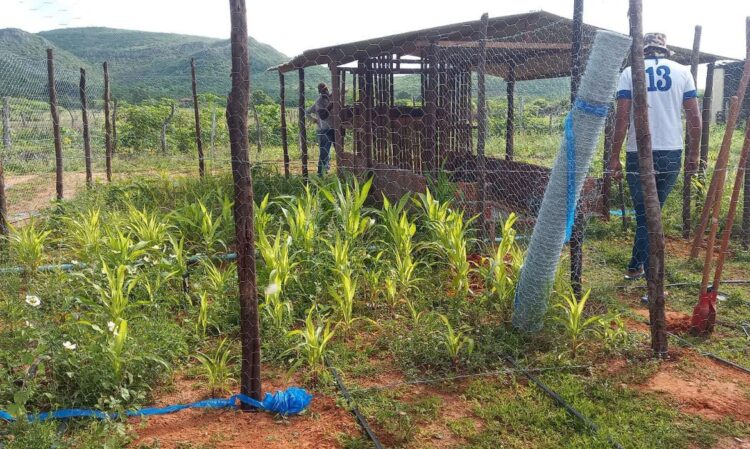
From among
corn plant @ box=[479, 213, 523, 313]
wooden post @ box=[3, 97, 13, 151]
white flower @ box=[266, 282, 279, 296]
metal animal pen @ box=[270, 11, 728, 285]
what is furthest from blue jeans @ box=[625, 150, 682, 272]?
wooden post @ box=[3, 97, 13, 151]

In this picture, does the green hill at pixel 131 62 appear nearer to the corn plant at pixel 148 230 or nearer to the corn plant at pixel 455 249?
the corn plant at pixel 148 230

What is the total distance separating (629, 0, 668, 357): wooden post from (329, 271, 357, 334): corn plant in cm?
174

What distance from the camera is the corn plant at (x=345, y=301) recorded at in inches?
147

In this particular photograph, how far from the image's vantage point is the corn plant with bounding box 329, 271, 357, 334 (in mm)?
3740

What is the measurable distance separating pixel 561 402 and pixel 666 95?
2.61 m

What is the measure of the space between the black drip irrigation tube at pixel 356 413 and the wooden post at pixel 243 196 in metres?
0.44

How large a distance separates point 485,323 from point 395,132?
4416 millimetres

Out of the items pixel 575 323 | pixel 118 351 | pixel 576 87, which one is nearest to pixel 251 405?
pixel 118 351

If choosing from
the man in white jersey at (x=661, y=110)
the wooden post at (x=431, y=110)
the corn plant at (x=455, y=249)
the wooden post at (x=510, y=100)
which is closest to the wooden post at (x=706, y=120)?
the man in white jersey at (x=661, y=110)

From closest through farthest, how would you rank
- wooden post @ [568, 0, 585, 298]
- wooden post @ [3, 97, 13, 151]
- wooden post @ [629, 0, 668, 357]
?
wooden post @ [629, 0, 668, 357], wooden post @ [568, 0, 585, 298], wooden post @ [3, 97, 13, 151]

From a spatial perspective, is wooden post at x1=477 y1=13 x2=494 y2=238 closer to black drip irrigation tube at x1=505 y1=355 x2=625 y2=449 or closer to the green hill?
black drip irrigation tube at x1=505 y1=355 x2=625 y2=449

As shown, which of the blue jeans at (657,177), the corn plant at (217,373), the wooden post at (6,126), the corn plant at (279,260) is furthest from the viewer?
the wooden post at (6,126)

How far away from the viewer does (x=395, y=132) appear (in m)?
7.81

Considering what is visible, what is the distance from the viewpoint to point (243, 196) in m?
2.70
